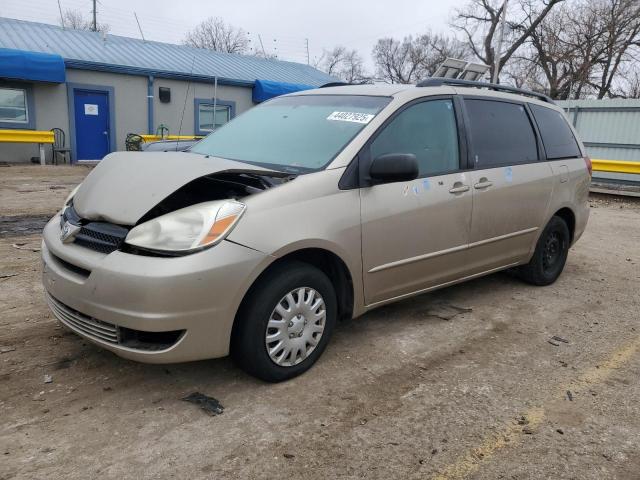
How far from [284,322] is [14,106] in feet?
52.2

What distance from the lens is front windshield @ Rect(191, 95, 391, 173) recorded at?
3.46 metres

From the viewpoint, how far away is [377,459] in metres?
2.44

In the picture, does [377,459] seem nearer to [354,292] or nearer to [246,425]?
[246,425]

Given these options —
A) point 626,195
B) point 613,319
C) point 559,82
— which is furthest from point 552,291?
point 559,82

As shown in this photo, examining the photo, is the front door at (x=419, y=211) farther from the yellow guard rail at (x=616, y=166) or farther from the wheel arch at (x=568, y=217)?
the yellow guard rail at (x=616, y=166)

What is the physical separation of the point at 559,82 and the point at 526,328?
31.8 metres

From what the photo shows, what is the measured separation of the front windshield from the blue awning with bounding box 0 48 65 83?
1304 centimetres

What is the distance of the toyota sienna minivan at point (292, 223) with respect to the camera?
267 centimetres

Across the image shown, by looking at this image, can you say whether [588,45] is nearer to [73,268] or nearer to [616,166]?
[616,166]

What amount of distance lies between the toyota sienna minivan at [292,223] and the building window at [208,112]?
50.5ft

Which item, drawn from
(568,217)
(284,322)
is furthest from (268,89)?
(284,322)

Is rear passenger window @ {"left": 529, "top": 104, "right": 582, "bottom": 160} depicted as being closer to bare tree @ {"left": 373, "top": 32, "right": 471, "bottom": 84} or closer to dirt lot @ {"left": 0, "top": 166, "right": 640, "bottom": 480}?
dirt lot @ {"left": 0, "top": 166, "right": 640, "bottom": 480}

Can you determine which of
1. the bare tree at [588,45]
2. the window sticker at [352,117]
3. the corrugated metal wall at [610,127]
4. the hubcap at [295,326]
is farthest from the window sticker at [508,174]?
the bare tree at [588,45]

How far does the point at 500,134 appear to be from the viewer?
4441 millimetres
